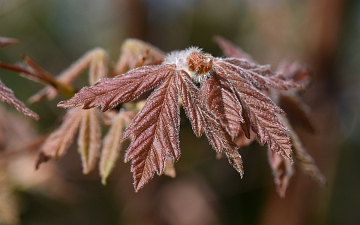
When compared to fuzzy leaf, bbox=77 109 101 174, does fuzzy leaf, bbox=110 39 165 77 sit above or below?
above

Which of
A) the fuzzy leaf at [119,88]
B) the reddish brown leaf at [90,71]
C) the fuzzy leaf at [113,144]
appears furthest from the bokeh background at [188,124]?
the fuzzy leaf at [119,88]

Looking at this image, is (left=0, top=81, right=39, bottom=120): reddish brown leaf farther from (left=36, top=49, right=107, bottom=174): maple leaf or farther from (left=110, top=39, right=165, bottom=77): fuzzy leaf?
(left=110, top=39, right=165, bottom=77): fuzzy leaf

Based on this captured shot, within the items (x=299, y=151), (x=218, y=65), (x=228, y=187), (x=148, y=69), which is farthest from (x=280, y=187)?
(x=228, y=187)

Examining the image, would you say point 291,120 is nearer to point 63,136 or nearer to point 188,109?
point 188,109

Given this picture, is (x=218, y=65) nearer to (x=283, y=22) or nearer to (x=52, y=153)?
(x=52, y=153)

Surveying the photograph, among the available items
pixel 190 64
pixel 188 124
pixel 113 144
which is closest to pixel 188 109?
pixel 190 64

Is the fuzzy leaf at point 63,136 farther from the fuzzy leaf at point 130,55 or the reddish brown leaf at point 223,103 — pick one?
the reddish brown leaf at point 223,103

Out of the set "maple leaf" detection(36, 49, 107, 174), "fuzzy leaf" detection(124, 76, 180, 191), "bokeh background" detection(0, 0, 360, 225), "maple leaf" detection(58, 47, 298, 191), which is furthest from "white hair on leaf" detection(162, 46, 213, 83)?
"bokeh background" detection(0, 0, 360, 225)
